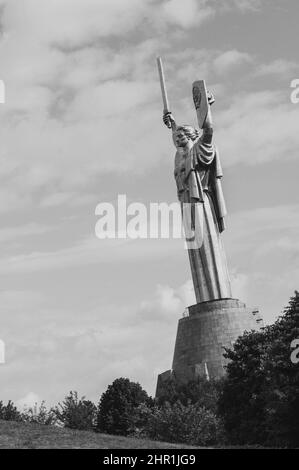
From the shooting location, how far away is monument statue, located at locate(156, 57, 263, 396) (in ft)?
197

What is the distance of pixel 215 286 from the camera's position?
6231cm

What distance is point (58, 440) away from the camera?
26141 millimetres

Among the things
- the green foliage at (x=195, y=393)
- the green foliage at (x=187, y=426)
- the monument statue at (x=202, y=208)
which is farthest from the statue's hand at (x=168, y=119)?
the green foliage at (x=187, y=426)

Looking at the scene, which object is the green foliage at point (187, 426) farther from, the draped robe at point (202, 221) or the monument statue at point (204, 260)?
the draped robe at point (202, 221)

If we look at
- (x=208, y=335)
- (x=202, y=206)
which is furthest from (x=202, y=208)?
(x=208, y=335)

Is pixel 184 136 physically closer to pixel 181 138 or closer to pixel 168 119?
pixel 181 138

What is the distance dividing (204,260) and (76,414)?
20.8 meters

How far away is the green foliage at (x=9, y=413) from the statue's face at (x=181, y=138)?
108ft

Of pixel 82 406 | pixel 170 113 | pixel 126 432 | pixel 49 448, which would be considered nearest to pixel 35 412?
pixel 82 406

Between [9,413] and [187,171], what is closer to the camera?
[187,171]

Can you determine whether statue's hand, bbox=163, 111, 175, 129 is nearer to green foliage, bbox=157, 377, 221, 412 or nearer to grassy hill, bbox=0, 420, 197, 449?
green foliage, bbox=157, 377, 221, 412

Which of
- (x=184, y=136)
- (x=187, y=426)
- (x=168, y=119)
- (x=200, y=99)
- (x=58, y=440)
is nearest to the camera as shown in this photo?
(x=58, y=440)
